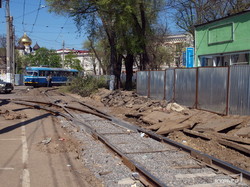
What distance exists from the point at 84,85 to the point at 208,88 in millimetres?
18286

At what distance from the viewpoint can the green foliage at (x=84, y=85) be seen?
2962 centimetres

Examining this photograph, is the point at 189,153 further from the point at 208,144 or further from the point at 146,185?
the point at 146,185

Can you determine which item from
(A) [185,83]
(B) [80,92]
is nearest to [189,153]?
(A) [185,83]

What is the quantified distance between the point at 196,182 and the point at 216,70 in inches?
334

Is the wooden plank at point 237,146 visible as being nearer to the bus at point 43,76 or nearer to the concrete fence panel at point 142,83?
the concrete fence panel at point 142,83

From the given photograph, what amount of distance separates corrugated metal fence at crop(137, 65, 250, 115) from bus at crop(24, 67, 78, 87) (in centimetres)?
2599

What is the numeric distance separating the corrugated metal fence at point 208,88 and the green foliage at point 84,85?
9833 millimetres

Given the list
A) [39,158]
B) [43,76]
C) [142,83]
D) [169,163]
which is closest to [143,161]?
[169,163]

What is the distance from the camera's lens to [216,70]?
1373cm

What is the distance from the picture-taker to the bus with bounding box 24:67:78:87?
4603 cm

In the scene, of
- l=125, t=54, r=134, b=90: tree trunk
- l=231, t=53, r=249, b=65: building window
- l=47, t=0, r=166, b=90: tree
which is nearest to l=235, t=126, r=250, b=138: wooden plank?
l=231, t=53, r=249, b=65: building window

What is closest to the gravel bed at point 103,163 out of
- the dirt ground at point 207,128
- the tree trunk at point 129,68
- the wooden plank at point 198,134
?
the dirt ground at point 207,128

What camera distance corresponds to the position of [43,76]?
155 ft

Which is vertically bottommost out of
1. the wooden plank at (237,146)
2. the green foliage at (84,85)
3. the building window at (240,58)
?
the wooden plank at (237,146)
